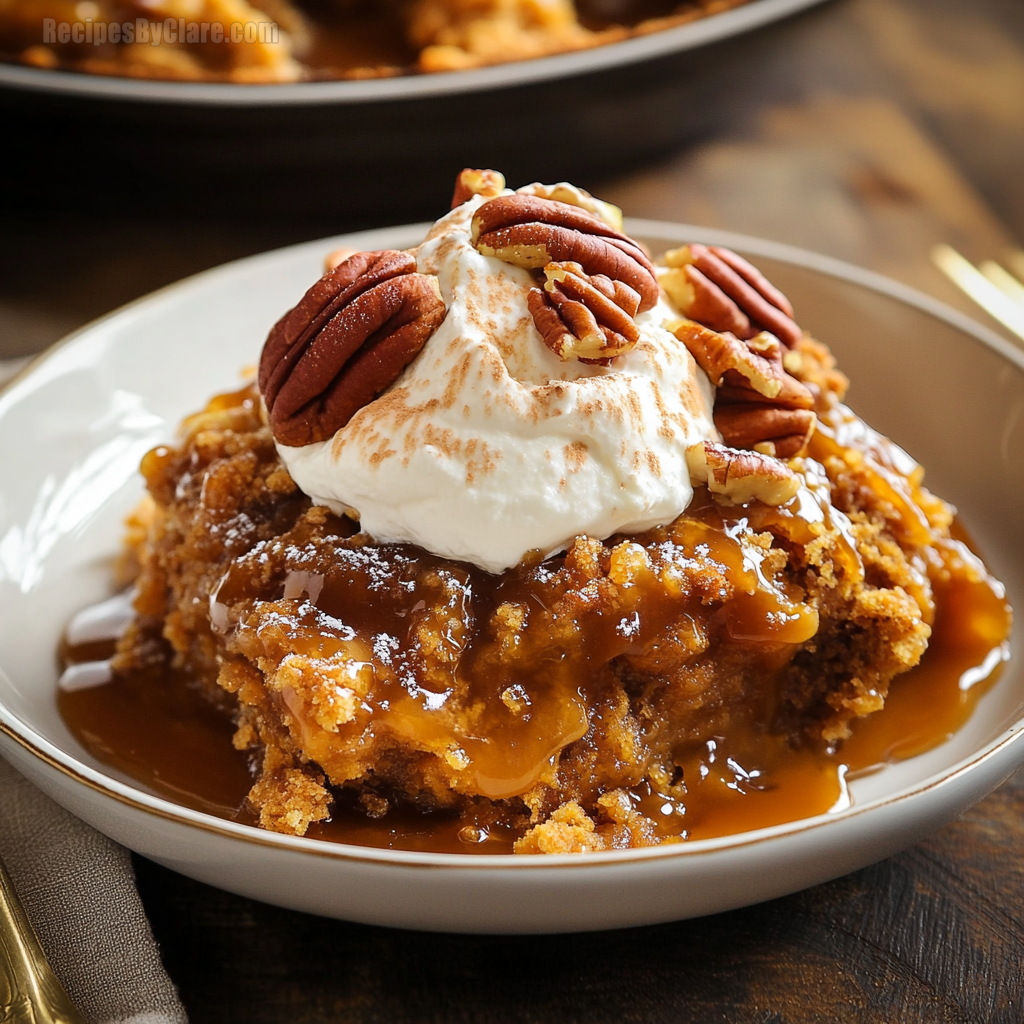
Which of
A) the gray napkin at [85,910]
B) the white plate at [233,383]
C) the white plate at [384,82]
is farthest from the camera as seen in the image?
the white plate at [384,82]

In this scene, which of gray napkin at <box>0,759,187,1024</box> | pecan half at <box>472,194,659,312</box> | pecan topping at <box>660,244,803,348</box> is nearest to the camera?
gray napkin at <box>0,759,187,1024</box>

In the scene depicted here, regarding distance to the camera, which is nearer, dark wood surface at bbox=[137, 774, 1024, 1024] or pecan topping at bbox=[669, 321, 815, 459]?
dark wood surface at bbox=[137, 774, 1024, 1024]

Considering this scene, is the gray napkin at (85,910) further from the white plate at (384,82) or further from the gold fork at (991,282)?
the gold fork at (991,282)

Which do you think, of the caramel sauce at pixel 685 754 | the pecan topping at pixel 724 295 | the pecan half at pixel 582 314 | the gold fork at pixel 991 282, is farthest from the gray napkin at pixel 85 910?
the gold fork at pixel 991 282

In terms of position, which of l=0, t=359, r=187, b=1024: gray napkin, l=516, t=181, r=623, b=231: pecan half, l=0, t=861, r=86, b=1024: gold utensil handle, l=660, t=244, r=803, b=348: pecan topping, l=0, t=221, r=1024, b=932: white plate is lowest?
l=0, t=359, r=187, b=1024: gray napkin

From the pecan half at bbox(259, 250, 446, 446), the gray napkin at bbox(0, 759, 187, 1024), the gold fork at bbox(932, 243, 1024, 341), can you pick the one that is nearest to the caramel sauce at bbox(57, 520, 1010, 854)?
the gray napkin at bbox(0, 759, 187, 1024)

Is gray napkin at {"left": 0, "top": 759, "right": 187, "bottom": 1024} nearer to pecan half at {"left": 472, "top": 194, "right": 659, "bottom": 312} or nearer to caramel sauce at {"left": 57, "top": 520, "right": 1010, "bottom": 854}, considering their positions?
caramel sauce at {"left": 57, "top": 520, "right": 1010, "bottom": 854}

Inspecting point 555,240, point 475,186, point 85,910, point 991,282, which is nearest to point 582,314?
point 555,240
